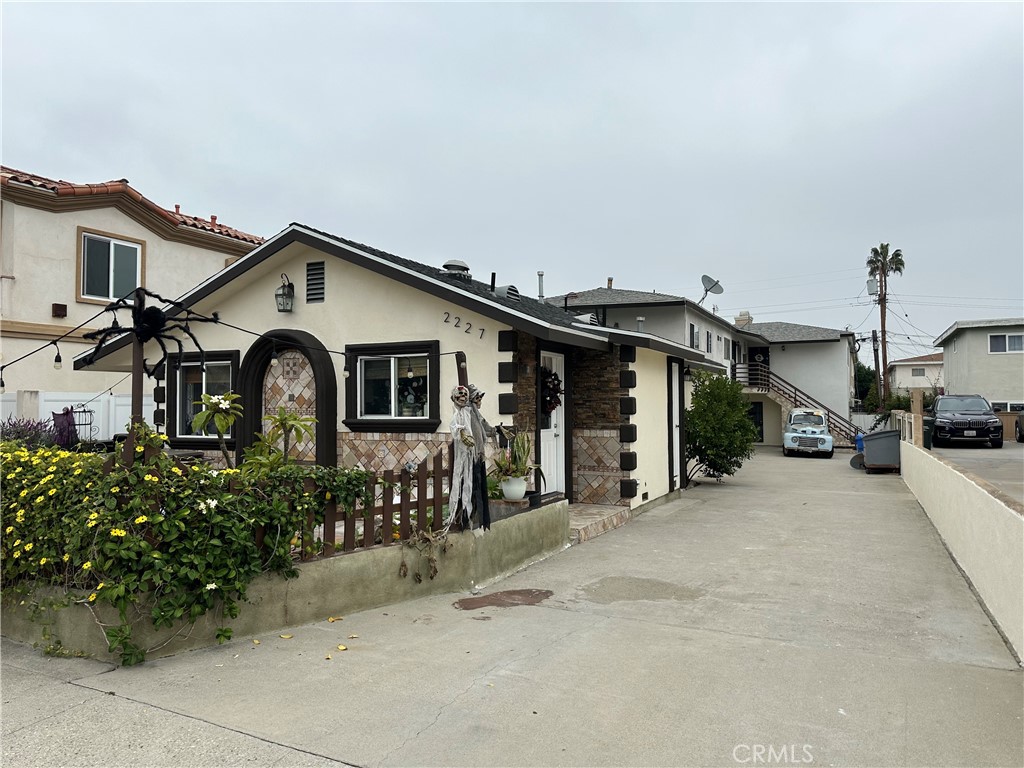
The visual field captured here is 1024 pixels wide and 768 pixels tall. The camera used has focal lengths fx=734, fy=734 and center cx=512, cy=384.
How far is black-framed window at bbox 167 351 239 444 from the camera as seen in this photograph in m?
11.8

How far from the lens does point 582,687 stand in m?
4.45

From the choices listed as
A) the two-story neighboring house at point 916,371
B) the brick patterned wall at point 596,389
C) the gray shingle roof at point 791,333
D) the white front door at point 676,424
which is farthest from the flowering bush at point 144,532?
the two-story neighboring house at point 916,371

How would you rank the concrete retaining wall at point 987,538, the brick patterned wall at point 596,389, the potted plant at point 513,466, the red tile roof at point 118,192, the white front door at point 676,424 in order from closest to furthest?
1. the concrete retaining wall at point 987,538
2. the potted plant at point 513,466
3. the brick patterned wall at point 596,389
4. the white front door at point 676,424
5. the red tile roof at point 118,192

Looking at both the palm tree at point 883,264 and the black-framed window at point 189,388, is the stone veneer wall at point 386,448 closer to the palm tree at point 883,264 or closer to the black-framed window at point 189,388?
the black-framed window at point 189,388

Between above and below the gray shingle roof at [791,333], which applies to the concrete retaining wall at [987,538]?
below

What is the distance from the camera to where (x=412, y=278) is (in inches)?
380

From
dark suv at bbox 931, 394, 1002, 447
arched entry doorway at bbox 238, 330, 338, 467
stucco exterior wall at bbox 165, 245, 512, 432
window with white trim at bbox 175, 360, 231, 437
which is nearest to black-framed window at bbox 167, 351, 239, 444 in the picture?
window with white trim at bbox 175, 360, 231, 437

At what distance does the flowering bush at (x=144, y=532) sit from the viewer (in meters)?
4.61

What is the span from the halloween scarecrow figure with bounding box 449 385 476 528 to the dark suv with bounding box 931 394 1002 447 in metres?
24.1

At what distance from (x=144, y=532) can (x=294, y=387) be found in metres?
6.43

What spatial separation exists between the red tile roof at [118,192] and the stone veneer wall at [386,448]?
8.85 meters

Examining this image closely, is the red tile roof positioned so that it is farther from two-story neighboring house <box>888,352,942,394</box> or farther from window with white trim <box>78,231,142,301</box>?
two-story neighboring house <box>888,352,942,394</box>

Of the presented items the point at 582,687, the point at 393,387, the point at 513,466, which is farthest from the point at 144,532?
the point at 393,387

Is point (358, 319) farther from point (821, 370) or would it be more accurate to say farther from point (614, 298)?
point (821, 370)
